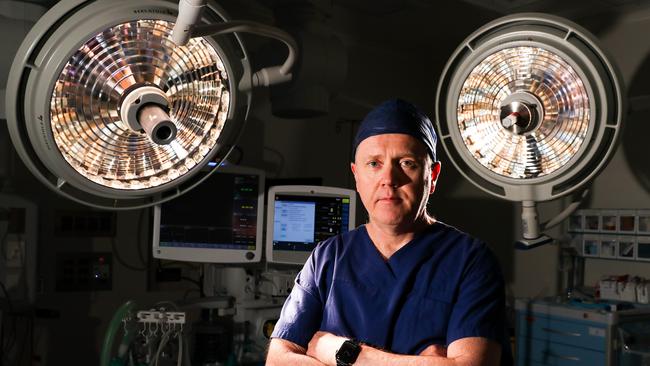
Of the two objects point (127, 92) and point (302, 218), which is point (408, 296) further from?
point (302, 218)

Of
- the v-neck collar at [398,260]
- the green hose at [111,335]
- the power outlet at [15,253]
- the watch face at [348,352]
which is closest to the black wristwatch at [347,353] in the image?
the watch face at [348,352]

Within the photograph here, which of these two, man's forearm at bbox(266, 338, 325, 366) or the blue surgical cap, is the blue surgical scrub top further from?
the blue surgical cap

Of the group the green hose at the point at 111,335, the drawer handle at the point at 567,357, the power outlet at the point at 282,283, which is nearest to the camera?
the green hose at the point at 111,335

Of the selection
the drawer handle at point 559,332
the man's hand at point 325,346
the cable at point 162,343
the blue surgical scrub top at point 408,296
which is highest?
the blue surgical scrub top at point 408,296

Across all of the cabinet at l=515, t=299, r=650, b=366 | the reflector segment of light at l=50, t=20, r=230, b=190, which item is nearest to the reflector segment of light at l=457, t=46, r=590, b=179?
the reflector segment of light at l=50, t=20, r=230, b=190

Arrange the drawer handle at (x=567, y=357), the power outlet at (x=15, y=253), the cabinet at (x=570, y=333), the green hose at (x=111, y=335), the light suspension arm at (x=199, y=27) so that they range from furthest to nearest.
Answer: the drawer handle at (x=567, y=357) → the cabinet at (x=570, y=333) → the power outlet at (x=15, y=253) → the green hose at (x=111, y=335) → the light suspension arm at (x=199, y=27)

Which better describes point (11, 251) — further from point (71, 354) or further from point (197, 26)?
point (197, 26)

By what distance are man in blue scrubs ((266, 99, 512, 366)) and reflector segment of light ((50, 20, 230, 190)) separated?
37 cm

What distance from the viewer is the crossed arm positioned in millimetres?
1338

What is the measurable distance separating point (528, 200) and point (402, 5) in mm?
2462

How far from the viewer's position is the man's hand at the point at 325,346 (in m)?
1.42

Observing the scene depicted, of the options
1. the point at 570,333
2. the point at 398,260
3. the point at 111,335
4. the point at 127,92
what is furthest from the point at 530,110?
the point at 570,333

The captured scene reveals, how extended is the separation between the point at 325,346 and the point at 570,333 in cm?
224

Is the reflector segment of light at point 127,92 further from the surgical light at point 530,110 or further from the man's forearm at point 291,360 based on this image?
the surgical light at point 530,110
